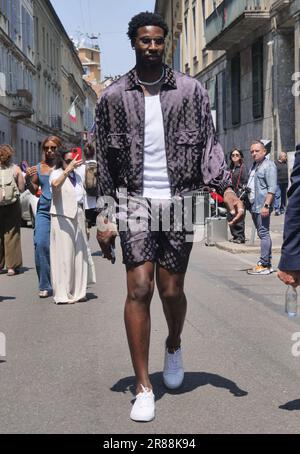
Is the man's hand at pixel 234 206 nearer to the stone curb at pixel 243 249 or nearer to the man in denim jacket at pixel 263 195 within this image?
the man in denim jacket at pixel 263 195

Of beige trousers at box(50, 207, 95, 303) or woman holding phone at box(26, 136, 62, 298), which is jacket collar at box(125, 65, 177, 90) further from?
woman holding phone at box(26, 136, 62, 298)

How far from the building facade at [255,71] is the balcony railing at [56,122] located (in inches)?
1248

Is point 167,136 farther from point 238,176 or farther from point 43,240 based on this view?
point 238,176

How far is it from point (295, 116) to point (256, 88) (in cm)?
397

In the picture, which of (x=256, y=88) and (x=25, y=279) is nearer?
(x=25, y=279)

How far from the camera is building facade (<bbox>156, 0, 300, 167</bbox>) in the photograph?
2305 cm

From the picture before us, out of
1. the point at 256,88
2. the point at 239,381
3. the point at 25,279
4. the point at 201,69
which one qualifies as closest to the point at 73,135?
the point at 201,69

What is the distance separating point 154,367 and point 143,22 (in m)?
2.29

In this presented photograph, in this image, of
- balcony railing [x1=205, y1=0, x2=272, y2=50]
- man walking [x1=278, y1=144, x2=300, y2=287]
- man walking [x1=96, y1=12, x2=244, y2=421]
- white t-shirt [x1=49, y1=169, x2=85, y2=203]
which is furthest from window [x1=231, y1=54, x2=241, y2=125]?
man walking [x1=278, y1=144, x2=300, y2=287]

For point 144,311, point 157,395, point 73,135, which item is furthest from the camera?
point 73,135

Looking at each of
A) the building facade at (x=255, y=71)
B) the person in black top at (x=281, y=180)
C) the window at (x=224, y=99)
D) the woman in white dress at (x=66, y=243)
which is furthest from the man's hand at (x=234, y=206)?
the window at (x=224, y=99)

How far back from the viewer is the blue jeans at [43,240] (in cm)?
862
